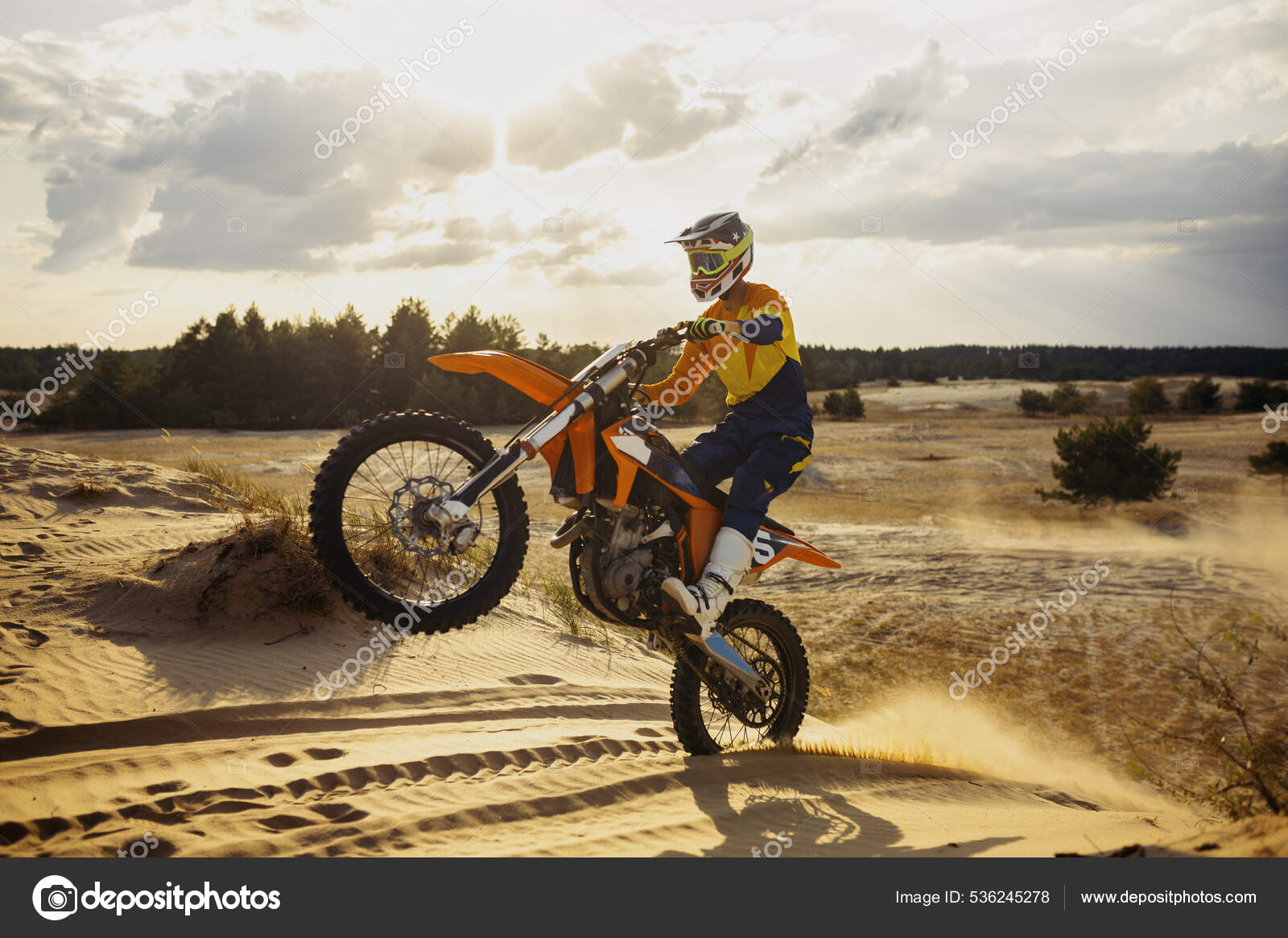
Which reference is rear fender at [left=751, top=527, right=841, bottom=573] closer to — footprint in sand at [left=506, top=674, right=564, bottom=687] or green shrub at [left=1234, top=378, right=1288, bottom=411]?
footprint in sand at [left=506, top=674, right=564, bottom=687]

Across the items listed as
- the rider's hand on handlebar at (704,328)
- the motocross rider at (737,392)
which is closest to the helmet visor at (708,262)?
the motocross rider at (737,392)

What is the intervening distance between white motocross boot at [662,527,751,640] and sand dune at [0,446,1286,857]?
1.22 meters

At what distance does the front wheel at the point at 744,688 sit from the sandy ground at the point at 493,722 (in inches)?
8.6

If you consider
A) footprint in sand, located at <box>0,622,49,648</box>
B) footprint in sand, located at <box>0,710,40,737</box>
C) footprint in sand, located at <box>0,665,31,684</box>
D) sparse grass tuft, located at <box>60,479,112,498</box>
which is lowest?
footprint in sand, located at <box>0,710,40,737</box>

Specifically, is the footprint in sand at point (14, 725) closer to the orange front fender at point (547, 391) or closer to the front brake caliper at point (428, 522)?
the front brake caliper at point (428, 522)

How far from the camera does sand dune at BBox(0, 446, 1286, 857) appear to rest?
4.25 meters

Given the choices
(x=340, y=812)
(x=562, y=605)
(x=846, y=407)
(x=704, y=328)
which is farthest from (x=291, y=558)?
(x=846, y=407)

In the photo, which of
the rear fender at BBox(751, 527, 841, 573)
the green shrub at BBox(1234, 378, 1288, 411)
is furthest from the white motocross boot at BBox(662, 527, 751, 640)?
the green shrub at BBox(1234, 378, 1288, 411)

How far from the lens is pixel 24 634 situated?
6020mm

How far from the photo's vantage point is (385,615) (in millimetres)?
4320

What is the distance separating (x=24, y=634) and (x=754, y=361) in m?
5.39

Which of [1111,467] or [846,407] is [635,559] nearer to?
[1111,467]
